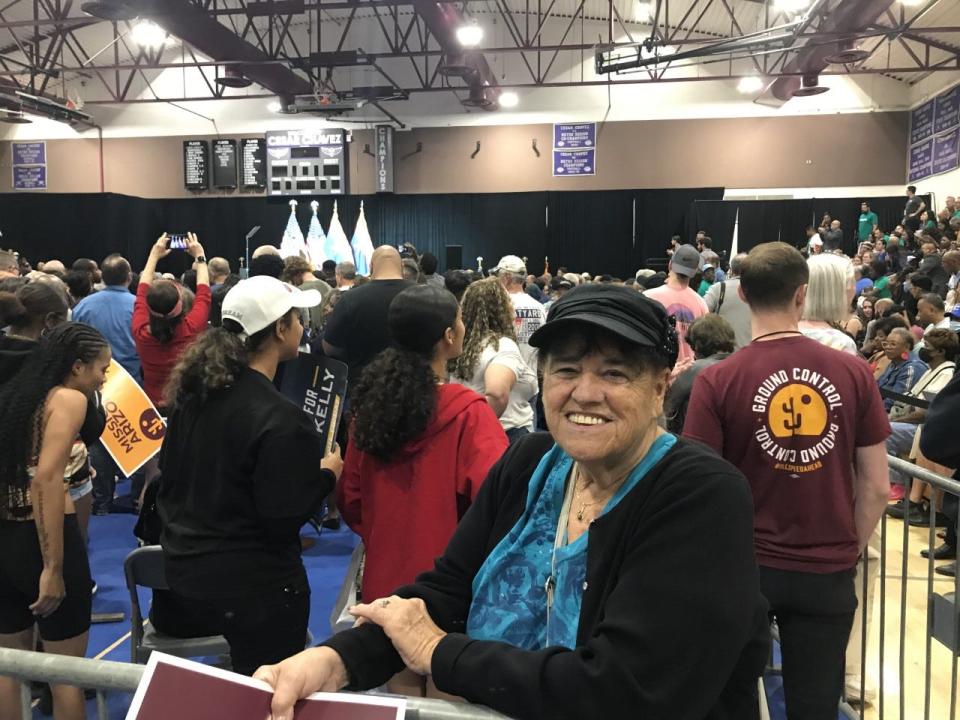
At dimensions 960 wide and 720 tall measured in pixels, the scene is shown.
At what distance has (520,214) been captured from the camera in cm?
1627

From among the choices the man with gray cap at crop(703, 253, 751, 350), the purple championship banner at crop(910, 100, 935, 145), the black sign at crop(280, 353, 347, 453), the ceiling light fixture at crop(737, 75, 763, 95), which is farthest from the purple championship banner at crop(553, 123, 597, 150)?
the black sign at crop(280, 353, 347, 453)

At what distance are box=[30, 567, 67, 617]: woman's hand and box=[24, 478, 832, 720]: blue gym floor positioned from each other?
0.67m

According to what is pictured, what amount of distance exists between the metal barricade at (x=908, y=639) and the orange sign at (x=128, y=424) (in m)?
3.19

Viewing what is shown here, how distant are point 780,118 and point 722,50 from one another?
14.6 ft

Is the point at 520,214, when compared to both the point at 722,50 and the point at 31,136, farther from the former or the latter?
the point at 31,136

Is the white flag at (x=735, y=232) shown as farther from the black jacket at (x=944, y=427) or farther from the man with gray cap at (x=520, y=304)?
the black jacket at (x=944, y=427)

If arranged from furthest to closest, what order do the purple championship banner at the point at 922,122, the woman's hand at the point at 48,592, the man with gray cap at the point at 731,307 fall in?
the purple championship banner at the point at 922,122 → the man with gray cap at the point at 731,307 → the woman's hand at the point at 48,592

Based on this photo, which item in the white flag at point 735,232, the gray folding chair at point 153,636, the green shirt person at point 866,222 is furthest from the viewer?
the white flag at point 735,232

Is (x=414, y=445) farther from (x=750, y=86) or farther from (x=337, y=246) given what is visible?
(x=750, y=86)

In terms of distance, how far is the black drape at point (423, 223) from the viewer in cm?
1585

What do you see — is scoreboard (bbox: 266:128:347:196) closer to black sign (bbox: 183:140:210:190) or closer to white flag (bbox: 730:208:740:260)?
black sign (bbox: 183:140:210:190)

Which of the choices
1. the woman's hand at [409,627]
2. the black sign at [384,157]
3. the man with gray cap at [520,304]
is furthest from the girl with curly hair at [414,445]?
the black sign at [384,157]

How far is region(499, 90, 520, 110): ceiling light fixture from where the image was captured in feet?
50.4

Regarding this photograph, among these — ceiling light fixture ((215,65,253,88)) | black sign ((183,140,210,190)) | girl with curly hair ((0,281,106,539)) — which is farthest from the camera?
black sign ((183,140,210,190))
